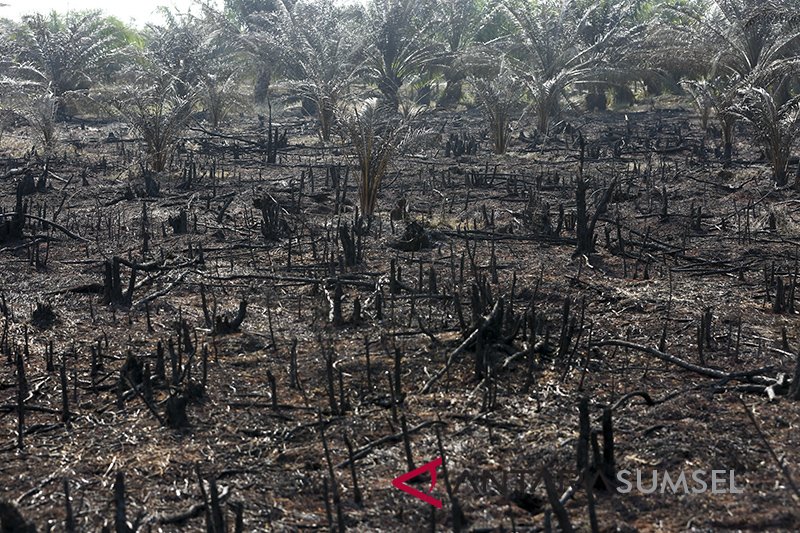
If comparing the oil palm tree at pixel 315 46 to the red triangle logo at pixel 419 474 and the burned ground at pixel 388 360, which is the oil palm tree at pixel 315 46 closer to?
the burned ground at pixel 388 360

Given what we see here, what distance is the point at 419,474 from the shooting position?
148 inches

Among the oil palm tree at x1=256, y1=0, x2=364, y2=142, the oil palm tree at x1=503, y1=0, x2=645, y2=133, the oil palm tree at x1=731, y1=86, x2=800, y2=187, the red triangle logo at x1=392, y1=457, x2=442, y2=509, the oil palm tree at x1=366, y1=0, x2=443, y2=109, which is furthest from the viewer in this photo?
the oil palm tree at x1=366, y1=0, x2=443, y2=109

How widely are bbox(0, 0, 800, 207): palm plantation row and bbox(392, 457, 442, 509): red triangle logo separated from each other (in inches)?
349

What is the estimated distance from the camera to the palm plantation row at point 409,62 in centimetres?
1434

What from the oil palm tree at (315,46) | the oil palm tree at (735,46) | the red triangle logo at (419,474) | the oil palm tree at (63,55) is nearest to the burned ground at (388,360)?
the red triangle logo at (419,474)

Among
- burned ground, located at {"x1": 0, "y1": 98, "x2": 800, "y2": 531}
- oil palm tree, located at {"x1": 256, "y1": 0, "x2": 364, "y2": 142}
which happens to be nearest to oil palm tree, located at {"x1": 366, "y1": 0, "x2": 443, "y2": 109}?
oil palm tree, located at {"x1": 256, "y1": 0, "x2": 364, "y2": 142}

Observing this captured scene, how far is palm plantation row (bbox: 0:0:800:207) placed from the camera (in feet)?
47.1

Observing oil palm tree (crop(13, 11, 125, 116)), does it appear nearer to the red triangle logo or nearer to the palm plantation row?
the palm plantation row

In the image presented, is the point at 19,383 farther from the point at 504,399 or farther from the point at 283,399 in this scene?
the point at 504,399

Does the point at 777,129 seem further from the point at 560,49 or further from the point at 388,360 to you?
the point at 560,49

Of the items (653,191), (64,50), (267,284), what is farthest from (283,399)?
(64,50)

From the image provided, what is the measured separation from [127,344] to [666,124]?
13.6 meters

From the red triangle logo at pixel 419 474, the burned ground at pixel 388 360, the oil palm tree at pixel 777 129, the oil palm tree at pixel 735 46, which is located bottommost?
the red triangle logo at pixel 419 474

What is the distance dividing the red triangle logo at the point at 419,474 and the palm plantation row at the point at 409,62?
886 cm
